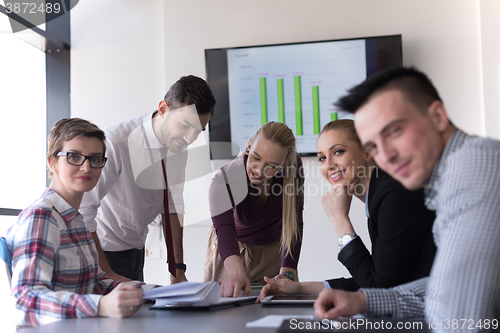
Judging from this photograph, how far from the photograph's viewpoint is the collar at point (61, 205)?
129 cm

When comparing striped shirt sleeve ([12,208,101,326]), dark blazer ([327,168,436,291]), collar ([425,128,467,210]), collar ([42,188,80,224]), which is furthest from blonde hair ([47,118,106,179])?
collar ([425,128,467,210])

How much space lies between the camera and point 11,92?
2984mm

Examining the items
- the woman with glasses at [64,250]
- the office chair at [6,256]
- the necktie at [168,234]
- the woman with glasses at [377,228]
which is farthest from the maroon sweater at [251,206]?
the office chair at [6,256]

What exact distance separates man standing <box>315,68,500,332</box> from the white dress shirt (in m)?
1.23

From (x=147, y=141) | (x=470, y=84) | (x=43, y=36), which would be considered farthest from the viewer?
(x=43, y=36)

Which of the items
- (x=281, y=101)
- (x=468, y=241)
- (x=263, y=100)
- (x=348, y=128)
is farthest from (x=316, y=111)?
(x=468, y=241)

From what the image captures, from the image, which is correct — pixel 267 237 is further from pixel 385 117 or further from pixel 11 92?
pixel 11 92

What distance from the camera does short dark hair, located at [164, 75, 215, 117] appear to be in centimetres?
182

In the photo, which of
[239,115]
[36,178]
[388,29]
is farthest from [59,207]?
[388,29]

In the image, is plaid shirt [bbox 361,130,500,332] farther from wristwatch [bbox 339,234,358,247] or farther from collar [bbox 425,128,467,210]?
wristwatch [bbox 339,234,358,247]

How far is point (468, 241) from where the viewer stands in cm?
71

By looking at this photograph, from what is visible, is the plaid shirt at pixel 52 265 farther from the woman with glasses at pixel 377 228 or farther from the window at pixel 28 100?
the window at pixel 28 100

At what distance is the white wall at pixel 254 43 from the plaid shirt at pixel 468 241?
2.32 metres

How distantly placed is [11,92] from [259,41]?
5.94 feet
